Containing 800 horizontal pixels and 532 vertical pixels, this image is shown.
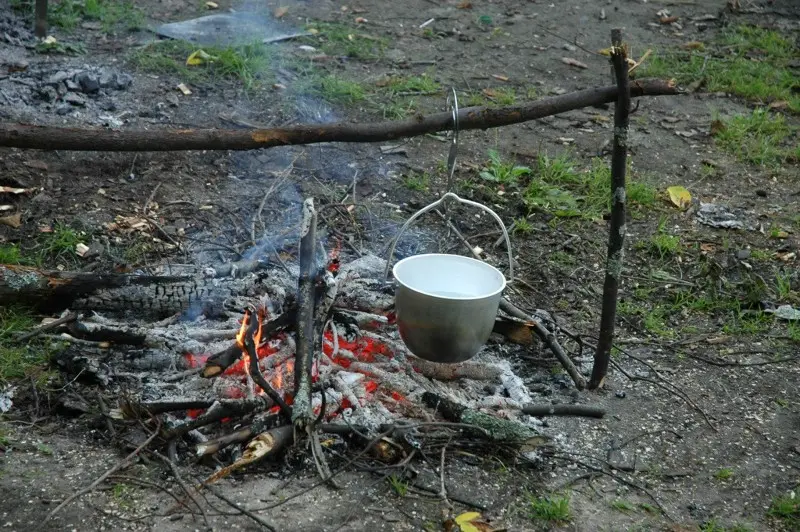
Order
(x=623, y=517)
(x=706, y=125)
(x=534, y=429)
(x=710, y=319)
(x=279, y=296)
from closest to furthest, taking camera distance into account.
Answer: (x=623, y=517)
(x=534, y=429)
(x=279, y=296)
(x=710, y=319)
(x=706, y=125)

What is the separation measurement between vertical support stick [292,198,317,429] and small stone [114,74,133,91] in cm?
393

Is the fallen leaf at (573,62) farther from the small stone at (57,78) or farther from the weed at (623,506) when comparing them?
the weed at (623,506)

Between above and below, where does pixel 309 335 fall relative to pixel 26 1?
below

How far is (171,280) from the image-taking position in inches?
171

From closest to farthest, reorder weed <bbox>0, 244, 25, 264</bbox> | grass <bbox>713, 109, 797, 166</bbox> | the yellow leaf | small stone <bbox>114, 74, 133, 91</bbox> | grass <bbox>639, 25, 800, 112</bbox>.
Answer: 1. weed <bbox>0, 244, 25, 264</bbox>
2. the yellow leaf
3. small stone <bbox>114, 74, 133, 91</bbox>
4. grass <bbox>713, 109, 797, 166</bbox>
5. grass <bbox>639, 25, 800, 112</bbox>

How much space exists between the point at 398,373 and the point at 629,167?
12.3 feet

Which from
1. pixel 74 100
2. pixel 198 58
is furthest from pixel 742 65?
pixel 74 100

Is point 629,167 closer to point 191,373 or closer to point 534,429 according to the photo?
point 534,429

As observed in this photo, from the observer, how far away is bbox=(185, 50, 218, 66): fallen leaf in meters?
7.66

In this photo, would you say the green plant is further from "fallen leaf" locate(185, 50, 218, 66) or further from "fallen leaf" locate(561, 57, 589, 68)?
"fallen leaf" locate(185, 50, 218, 66)

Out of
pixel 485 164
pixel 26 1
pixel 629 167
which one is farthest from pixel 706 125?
pixel 26 1

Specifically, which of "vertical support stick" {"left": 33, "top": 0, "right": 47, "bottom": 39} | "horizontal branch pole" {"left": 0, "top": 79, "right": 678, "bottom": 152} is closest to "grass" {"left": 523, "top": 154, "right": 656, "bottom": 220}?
"horizontal branch pole" {"left": 0, "top": 79, "right": 678, "bottom": 152}

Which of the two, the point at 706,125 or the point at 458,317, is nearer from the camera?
the point at 458,317

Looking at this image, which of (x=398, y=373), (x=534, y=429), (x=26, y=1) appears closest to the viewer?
(x=534, y=429)
